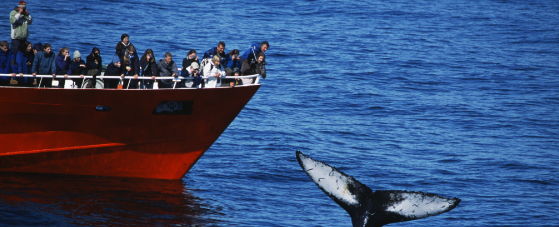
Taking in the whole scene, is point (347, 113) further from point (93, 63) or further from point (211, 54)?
point (93, 63)

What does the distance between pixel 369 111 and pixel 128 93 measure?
71.6 ft

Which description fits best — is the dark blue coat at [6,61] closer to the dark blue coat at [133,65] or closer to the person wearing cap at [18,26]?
the person wearing cap at [18,26]

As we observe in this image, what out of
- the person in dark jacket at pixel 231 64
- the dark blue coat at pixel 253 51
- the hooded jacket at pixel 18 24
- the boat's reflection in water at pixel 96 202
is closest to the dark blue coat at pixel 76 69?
the hooded jacket at pixel 18 24

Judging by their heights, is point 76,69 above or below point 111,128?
above

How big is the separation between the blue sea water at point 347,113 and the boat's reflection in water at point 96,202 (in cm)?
7

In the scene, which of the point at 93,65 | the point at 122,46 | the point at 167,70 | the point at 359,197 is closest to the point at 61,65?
the point at 93,65

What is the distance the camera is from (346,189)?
13.5 meters

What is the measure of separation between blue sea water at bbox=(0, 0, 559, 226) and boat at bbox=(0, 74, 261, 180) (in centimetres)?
Result: 66

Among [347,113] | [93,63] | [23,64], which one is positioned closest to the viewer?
[23,64]

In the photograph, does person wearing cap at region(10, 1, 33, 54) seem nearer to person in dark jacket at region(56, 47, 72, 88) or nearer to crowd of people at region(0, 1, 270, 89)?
crowd of people at region(0, 1, 270, 89)

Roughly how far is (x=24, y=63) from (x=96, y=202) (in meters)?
5.21

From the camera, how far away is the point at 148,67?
22.4 m

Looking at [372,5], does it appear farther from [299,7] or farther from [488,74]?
[488,74]

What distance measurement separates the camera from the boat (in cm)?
2241
